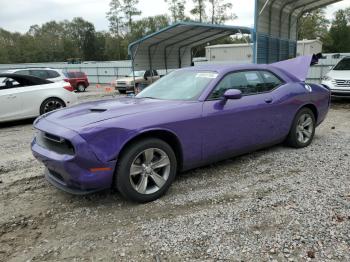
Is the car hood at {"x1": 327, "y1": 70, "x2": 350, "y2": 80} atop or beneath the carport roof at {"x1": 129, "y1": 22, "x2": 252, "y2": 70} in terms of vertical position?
beneath

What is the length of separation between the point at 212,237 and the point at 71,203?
1759 mm

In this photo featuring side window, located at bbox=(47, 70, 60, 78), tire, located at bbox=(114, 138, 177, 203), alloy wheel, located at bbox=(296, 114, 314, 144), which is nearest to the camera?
tire, located at bbox=(114, 138, 177, 203)

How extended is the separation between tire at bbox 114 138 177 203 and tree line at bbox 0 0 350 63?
3236 cm

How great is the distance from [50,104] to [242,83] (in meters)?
6.44

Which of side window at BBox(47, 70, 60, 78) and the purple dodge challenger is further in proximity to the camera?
side window at BBox(47, 70, 60, 78)

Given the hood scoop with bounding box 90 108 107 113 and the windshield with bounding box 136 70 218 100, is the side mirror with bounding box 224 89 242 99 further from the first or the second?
the hood scoop with bounding box 90 108 107 113

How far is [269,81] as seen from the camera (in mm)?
5227

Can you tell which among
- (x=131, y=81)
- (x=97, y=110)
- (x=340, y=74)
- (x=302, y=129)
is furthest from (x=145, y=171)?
(x=131, y=81)

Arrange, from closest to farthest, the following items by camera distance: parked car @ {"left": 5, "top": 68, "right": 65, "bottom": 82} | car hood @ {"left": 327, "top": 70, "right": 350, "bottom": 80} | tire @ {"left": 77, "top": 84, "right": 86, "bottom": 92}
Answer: car hood @ {"left": 327, "top": 70, "right": 350, "bottom": 80}
parked car @ {"left": 5, "top": 68, "right": 65, "bottom": 82}
tire @ {"left": 77, "top": 84, "right": 86, "bottom": 92}

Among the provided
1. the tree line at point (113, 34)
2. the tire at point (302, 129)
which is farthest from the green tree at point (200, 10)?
the tire at point (302, 129)

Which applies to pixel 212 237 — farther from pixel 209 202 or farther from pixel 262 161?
pixel 262 161

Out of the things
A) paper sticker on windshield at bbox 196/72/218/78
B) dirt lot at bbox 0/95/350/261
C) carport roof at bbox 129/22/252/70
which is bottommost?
dirt lot at bbox 0/95/350/261

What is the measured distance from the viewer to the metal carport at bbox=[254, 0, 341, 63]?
12.7 meters

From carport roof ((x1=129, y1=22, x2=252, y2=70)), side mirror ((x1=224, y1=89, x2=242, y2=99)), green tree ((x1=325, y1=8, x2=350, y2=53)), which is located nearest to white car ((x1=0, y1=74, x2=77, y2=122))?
carport roof ((x1=129, y1=22, x2=252, y2=70))
